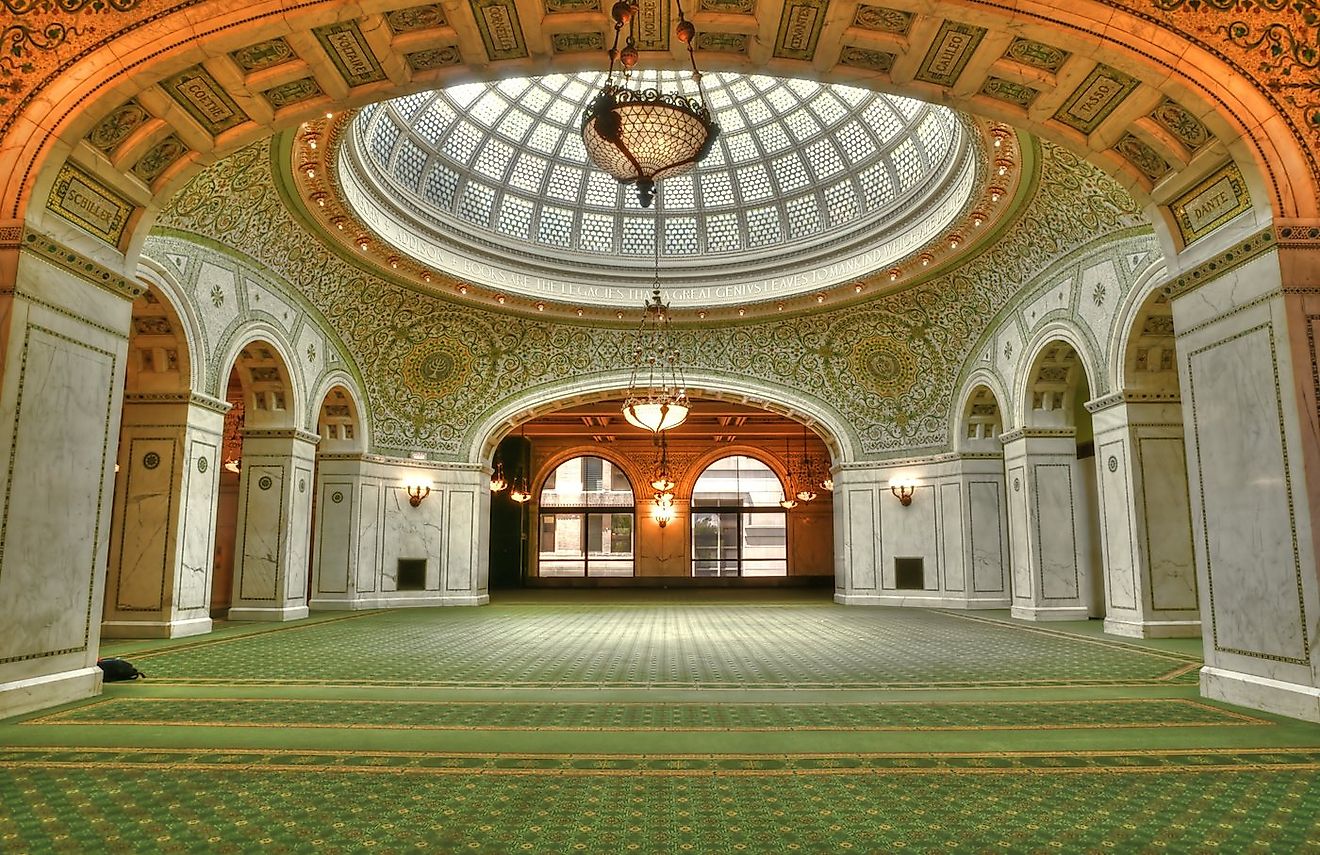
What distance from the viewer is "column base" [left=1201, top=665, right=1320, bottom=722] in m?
3.83

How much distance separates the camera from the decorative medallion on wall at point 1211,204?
4410 mm

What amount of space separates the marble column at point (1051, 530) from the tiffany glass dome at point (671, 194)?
3.40 meters

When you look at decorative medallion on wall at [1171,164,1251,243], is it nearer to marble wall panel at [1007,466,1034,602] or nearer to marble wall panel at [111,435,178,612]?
marble wall panel at [1007,466,1034,602]

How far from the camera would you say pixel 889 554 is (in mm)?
12992

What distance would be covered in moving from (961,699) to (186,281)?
8.17 m

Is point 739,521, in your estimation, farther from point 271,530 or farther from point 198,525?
point 198,525

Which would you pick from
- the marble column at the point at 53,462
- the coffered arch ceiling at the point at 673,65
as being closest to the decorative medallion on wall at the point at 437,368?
the coffered arch ceiling at the point at 673,65

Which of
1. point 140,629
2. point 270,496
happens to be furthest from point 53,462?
point 270,496

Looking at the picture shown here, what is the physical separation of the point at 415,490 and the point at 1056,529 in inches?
377

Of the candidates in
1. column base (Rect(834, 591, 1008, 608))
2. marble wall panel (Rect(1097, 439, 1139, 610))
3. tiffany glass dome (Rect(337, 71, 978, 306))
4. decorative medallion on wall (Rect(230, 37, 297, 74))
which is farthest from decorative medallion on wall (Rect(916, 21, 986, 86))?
column base (Rect(834, 591, 1008, 608))

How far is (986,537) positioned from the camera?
11.9 meters

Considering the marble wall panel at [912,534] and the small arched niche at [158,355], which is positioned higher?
the small arched niche at [158,355]

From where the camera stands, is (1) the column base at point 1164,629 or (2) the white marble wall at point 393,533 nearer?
(1) the column base at point 1164,629

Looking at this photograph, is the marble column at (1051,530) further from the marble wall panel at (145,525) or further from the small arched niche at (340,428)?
the marble wall panel at (145,525)
